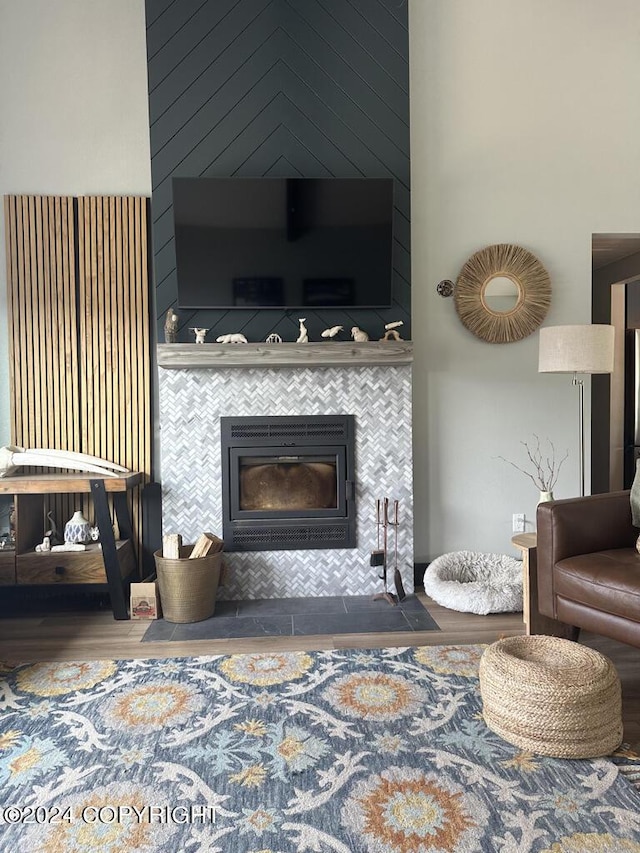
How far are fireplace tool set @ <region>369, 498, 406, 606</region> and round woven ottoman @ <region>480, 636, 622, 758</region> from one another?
152cm

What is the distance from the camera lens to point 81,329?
3.83m

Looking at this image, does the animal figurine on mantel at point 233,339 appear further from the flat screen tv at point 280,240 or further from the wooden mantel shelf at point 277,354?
the flat screen tv at point 280,240

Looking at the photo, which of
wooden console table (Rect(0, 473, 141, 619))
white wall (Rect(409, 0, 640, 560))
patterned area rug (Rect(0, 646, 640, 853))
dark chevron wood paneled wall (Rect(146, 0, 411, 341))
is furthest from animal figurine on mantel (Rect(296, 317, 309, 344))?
patterned area rug (Rect(0, 646, 640, 853))

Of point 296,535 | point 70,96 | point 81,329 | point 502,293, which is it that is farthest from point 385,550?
point 70,96

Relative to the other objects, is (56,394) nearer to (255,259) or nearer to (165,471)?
(165,471)

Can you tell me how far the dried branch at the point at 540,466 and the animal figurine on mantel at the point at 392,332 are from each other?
1090 millimetres

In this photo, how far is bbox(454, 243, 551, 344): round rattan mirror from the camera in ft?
13.0

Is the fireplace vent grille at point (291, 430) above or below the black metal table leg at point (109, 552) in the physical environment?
above

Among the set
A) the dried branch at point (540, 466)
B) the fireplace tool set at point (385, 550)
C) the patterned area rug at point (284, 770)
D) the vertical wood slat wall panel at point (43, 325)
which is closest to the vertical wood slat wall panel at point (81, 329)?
the vertical wood slat wall panel at point (43, 325)

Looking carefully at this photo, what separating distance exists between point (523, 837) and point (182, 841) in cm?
89

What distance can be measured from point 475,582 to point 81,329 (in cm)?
282

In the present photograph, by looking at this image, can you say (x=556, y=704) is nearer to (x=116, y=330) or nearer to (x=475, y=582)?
(x=475, y=582)

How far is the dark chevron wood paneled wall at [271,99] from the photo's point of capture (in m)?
3.66

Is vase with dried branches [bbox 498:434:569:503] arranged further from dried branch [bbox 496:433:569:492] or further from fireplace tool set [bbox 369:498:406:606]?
fireplace tool set [bbox 369:498:406:606]
